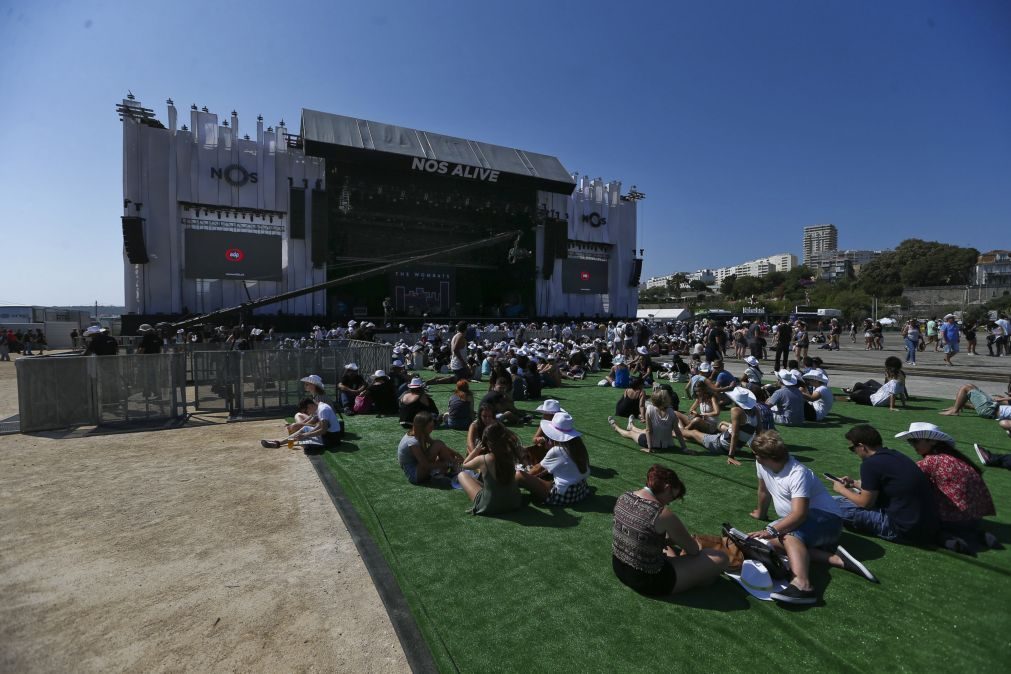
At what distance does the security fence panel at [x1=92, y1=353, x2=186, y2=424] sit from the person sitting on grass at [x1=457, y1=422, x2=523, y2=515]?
760 cm

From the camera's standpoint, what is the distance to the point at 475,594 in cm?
363

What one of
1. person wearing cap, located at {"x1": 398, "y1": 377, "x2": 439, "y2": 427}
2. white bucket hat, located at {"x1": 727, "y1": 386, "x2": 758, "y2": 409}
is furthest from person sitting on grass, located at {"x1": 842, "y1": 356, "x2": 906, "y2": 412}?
person wearing cap, located at {"x1": 398, "y1": 377, "x2": 439, "y2": 427}

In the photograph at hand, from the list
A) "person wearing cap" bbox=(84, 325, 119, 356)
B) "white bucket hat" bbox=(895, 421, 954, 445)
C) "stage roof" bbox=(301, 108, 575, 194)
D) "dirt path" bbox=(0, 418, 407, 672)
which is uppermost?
"stage roof" bbox=(301, 108, 575, 194)

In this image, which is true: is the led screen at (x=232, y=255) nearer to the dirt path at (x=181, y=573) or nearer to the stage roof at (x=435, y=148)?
the stage roof at (x=435, y=148)

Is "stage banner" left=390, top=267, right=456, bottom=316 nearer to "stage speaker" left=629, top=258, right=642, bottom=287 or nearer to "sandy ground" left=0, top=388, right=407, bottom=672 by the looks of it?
"stage speaker" left=629, top=258, right=642, bottom=287

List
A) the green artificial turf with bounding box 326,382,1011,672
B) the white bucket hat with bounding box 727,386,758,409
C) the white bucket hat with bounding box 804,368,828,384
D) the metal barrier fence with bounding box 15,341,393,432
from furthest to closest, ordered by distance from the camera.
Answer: the white bucket hat with bounding box 804,368,828,384, the metal barrier fence with bounding box 15,341,393,432, the white bucket hat with bounding box 727,386,758,409, the green artificial turf with bounding box 326,382,1011,672

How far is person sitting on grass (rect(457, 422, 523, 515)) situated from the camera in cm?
465

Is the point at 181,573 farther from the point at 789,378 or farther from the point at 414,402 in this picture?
A: the point at 789,378

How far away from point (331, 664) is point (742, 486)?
15.7 feet

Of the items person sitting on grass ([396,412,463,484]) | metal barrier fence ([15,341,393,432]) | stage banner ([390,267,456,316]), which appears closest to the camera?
person sitting on grass ([396,412,463,484])

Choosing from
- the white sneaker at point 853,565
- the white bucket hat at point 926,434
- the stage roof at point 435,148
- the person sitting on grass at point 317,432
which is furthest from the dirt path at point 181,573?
the stage roof at point 435,148

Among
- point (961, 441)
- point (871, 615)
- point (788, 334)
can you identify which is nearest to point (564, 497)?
point (871, 615)

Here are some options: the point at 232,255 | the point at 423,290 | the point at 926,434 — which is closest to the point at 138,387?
the point at 926,434

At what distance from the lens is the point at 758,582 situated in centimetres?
353
